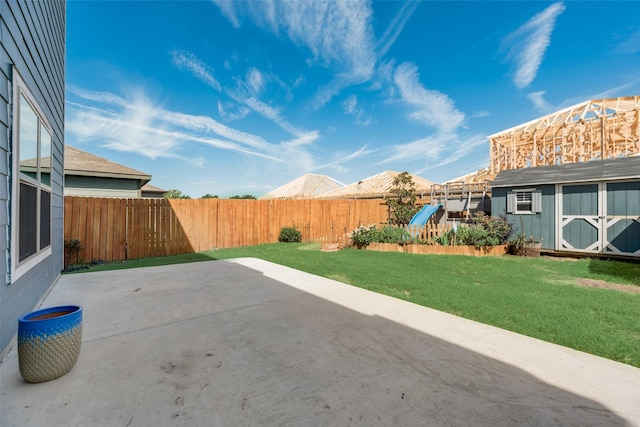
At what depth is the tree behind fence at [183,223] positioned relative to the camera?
7.63 m

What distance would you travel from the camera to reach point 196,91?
14109 mm

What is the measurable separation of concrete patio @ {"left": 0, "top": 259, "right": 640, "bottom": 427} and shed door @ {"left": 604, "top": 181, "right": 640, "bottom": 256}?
742 centimetres

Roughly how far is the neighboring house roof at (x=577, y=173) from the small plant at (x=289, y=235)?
7.66m

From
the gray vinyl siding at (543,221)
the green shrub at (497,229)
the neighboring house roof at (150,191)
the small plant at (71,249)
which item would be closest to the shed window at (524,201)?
the gray vinyl siding at (543,221)

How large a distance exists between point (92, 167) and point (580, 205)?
53.4 feet

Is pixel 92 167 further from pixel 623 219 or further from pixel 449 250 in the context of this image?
pixel 623 219

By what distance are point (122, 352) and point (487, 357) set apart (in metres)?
2.93

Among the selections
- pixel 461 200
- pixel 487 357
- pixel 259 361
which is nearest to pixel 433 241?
pixel 461 200

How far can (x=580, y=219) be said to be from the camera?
7.75m

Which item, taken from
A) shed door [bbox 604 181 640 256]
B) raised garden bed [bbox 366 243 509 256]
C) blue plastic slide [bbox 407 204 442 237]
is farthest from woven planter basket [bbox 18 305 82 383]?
blue plastic slide [bbox 407 204 442 237]

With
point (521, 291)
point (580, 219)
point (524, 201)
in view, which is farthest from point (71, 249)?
point (580, 219)

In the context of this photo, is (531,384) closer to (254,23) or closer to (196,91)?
(254,23)

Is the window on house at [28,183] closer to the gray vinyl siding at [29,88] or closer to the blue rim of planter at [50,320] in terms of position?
A: the gray vinyl siding at [29,88]

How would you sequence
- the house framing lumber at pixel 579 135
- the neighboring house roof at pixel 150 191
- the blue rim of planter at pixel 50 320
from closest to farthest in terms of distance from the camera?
the blue rim of planter at pixel 50 320, the house framing lumber at pixel 579 135, the neighboring house roof at pixel 150 191
